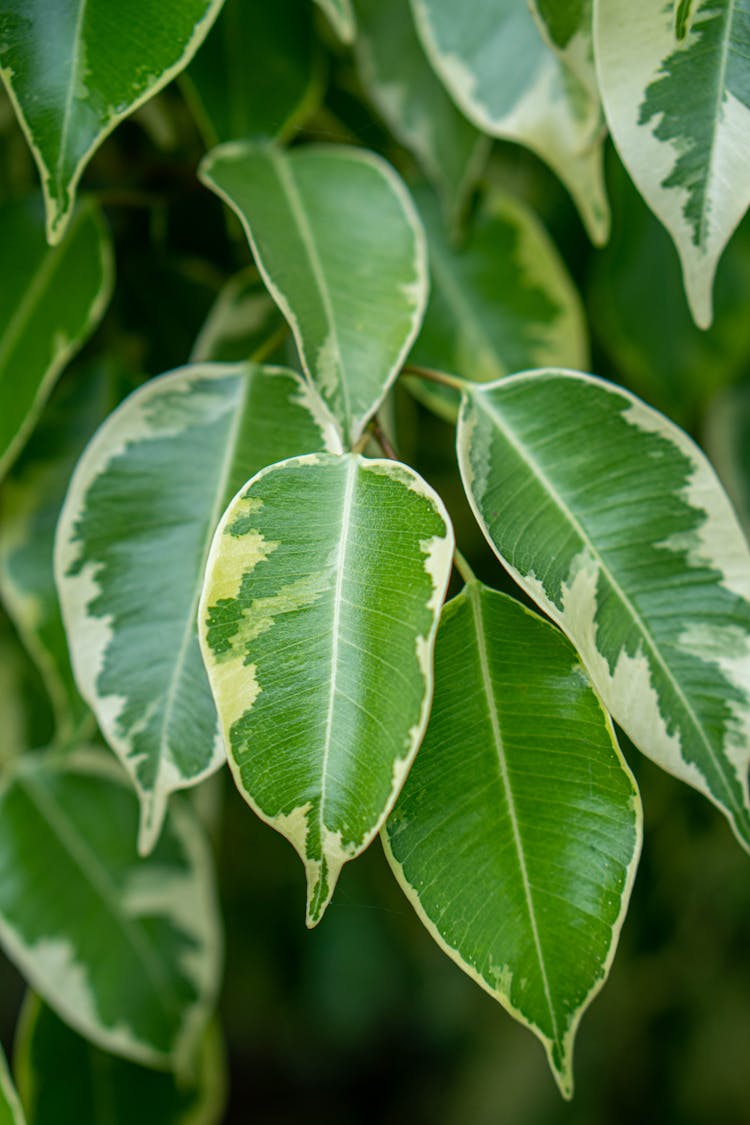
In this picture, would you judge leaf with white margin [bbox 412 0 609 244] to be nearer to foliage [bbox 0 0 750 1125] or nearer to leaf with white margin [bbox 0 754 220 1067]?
foliage [bbox 0 0 750 1125]

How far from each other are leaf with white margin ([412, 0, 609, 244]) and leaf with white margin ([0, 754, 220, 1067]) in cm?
41

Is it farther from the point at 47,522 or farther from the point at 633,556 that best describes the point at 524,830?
the point at 47,522

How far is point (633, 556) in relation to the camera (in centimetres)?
37

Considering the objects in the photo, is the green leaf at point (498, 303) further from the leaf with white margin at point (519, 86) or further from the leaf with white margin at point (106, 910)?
the leaf with white margin at point (106, 910)

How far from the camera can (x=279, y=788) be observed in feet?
1.04

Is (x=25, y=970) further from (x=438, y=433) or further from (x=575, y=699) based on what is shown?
(x=438, y=433)

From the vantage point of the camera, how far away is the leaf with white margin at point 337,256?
1.31ft

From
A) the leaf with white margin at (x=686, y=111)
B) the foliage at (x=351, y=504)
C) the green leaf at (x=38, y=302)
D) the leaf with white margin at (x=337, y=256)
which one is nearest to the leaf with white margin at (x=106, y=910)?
the foliage at (x=351, y=504)

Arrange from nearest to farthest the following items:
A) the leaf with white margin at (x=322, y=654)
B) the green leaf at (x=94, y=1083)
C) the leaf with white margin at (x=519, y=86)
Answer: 1. the leaf with white margin at (x=322, y=654)
2. the leaf with white margin at (x=519, y=86)
3. the green leaf at (x=94, y=1083)

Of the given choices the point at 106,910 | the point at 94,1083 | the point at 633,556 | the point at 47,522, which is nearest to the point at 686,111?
the point at 633,556

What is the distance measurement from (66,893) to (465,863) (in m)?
0.33

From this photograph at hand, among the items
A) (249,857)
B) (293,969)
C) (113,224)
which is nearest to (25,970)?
(113,224)

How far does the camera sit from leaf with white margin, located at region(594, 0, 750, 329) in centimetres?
35

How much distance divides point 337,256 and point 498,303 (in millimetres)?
146
